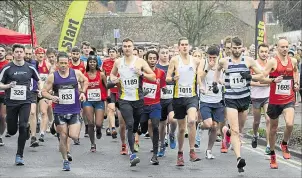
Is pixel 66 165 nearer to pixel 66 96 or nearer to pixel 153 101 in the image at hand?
pixel 66 96

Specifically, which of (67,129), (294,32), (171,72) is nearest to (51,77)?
(67,129)

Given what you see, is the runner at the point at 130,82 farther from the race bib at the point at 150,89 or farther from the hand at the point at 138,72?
the race bib at the point at 150,89

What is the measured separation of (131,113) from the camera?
13.3 m

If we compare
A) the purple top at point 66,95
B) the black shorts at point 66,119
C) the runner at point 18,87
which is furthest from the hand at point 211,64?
the runner at point 18,87

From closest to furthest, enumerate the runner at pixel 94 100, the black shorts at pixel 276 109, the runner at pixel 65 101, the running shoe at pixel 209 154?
the runner at pixel 65 101, the black shorts at pixel 276 109, the running shoe at pixel 209 154, the runner at pixel 94 100

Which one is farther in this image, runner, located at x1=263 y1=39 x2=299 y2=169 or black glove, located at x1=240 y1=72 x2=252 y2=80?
runner, located at x1=263 y1=39 x2=299 y2=169

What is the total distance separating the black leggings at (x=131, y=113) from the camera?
13.2 meters

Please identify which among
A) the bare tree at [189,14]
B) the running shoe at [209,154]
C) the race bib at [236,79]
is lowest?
the running shoe at [209,154]

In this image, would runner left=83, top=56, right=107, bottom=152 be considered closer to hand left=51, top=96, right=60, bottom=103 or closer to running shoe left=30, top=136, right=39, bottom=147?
running shoe left=30, top=136, right=39, bottom=147

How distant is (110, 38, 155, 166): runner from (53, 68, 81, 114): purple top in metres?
0.79

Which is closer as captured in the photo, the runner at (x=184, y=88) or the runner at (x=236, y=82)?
the runner at (x=236, y=82)

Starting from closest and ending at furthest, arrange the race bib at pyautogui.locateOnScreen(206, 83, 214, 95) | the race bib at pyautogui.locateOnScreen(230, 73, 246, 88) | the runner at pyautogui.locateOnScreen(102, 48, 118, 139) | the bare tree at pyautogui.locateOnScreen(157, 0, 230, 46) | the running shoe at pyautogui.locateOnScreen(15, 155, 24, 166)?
the race bib at pyautogui.locateOnScreen(230, 73, 246, 88), the running shoe at pyautogui.locateOnScreen(15, 155, 24, 166), the race bib at pyautogui.locateOnScreen(206, 83, 214, 95), the runner at pyautogui.locateOnScreen(102, 48, 118, 139), the bare tree at pyautogui.locateOnScreen(157, 0, 230, 46)

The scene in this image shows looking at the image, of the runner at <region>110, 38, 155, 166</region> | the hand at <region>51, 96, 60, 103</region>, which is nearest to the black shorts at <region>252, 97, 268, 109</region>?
the runner at <region>110, 38, 155, 166</region>

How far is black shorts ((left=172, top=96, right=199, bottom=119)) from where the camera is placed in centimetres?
1341
